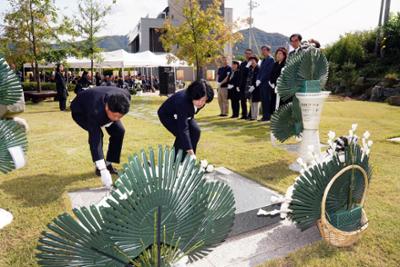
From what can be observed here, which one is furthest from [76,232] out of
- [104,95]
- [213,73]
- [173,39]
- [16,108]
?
[213,73]

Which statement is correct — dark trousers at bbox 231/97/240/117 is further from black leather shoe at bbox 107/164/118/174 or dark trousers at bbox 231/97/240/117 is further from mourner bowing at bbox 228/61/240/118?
black leather shoe at bbox 107/164/118/174

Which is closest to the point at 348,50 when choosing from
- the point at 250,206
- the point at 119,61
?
the point at 119,61

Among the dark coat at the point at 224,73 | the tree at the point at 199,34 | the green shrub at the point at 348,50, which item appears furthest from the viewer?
the green shrub at the point at 348,50

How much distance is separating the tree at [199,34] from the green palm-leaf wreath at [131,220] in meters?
14.9

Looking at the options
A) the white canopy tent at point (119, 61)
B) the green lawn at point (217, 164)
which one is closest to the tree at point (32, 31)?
the white canopy tent at point (119, 61)

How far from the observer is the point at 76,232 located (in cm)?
124

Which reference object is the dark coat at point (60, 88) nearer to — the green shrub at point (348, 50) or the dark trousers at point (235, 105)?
the dark trousers at point (235, 105)

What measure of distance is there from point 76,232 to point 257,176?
330cm

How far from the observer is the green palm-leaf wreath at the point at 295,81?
4328mm

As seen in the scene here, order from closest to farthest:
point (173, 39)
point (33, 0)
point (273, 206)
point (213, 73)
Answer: point (273, 206) < point (33, 0) < point (173, 39) < point (213, 73)

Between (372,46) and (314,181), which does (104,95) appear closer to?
(314,181)

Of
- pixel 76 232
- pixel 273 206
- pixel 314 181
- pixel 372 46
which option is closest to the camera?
pixel 76 232

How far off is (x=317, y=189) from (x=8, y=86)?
2.76 meters

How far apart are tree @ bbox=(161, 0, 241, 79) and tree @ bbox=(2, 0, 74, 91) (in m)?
5.26
